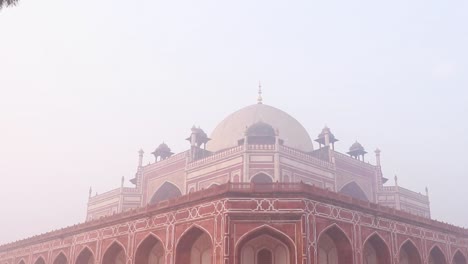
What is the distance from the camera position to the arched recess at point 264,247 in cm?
2108

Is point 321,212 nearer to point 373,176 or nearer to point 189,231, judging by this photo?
point 189,231

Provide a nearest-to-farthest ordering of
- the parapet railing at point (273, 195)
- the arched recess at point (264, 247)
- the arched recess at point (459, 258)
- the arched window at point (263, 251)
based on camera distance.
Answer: the arched recess at point (264, 247) → the parapet railing at point (273, 195) → the arched window at point (263, 251) → the arched recess at point (459, 258)

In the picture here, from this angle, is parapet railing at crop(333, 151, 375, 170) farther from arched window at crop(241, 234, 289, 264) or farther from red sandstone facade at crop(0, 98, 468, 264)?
arched window at crop(241, 234, 289, 264)

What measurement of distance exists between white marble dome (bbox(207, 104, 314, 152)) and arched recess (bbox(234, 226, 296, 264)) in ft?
50.6

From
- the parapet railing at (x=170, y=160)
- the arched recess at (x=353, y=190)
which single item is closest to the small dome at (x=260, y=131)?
the parapet railing at (x=170, y=160)

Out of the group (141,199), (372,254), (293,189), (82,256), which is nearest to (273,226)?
(293,189)

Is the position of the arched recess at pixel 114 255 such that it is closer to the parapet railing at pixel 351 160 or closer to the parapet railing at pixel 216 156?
the parapet railing at pixel 216 156

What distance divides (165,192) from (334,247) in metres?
17.7

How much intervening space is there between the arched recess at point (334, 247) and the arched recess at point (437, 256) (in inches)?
338

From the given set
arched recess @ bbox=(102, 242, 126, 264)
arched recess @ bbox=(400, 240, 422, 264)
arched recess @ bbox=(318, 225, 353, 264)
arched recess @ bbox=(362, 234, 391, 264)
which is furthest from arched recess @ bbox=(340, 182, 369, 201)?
arched recess @ bbox=(102, 242, 126, 264)

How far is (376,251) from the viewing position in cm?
2517

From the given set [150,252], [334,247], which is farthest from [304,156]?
[150,252]

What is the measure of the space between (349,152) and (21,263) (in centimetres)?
A: 2666

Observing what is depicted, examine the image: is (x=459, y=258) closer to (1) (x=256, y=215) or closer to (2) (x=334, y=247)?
(2) (x=334, y=247)
